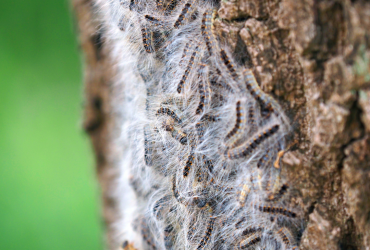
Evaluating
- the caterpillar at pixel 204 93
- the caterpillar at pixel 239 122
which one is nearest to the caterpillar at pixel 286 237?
the caterpillar at pixel 239 122

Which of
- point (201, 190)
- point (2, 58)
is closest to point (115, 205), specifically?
point (201, 190)

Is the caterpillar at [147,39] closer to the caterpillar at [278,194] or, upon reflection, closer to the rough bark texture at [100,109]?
the caterpillar at [278,194]

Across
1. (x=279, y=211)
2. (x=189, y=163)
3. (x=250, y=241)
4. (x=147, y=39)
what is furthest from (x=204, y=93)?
(x=250, y=241)

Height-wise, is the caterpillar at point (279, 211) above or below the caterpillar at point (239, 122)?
below

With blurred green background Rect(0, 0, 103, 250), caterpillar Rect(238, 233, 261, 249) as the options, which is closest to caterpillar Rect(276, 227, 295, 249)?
caterpillar Rect(238, 233, 261, 249)

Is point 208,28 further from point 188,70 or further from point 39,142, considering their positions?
point 39,142
